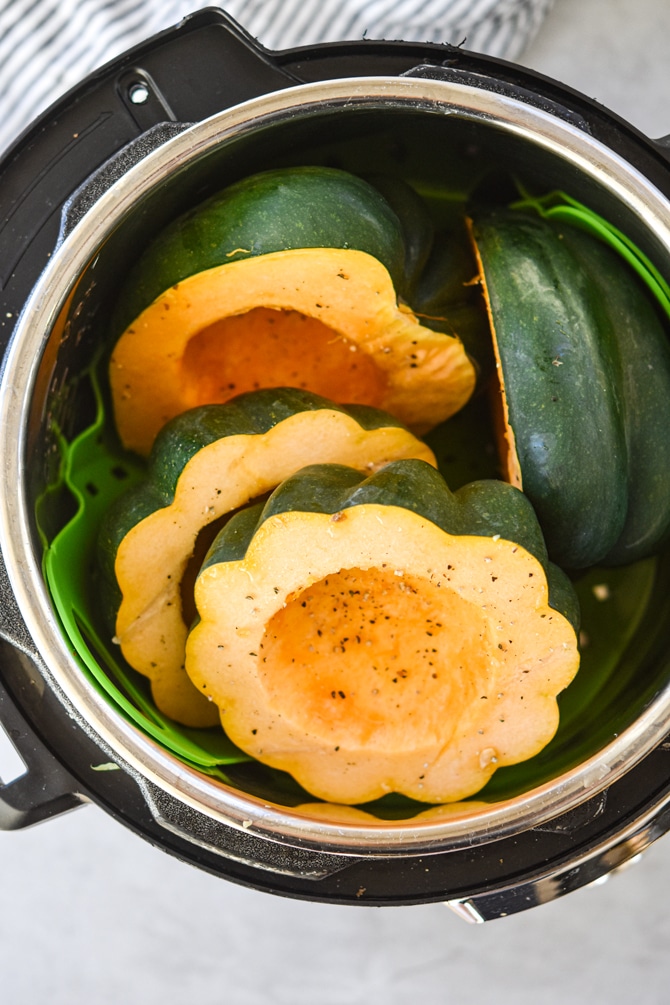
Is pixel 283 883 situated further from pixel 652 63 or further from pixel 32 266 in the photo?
pixel 652 63

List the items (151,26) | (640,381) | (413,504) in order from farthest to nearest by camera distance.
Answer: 1. (151,26)
2. (640,381)
3. (413,504)

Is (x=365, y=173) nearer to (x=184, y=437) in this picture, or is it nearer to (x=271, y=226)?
(x=271, y=226)

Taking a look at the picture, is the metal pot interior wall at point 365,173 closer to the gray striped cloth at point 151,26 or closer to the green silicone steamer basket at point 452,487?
the green silicone steamer basket at point 452,487

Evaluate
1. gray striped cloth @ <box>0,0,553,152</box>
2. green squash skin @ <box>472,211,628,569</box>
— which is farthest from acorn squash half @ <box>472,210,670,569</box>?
gray striped cloth @ <box>0,0,553,152</box>

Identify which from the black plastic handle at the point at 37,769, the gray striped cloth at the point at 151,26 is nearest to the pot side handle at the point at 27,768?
the black plastic handle at the point at 37,769

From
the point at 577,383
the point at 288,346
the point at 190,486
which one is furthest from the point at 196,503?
the point at 577,383

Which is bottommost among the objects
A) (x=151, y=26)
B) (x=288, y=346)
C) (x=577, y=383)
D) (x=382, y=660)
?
(x=382, y=660)

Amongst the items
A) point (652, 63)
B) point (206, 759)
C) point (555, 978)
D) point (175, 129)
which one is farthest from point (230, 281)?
point (555, 978)
